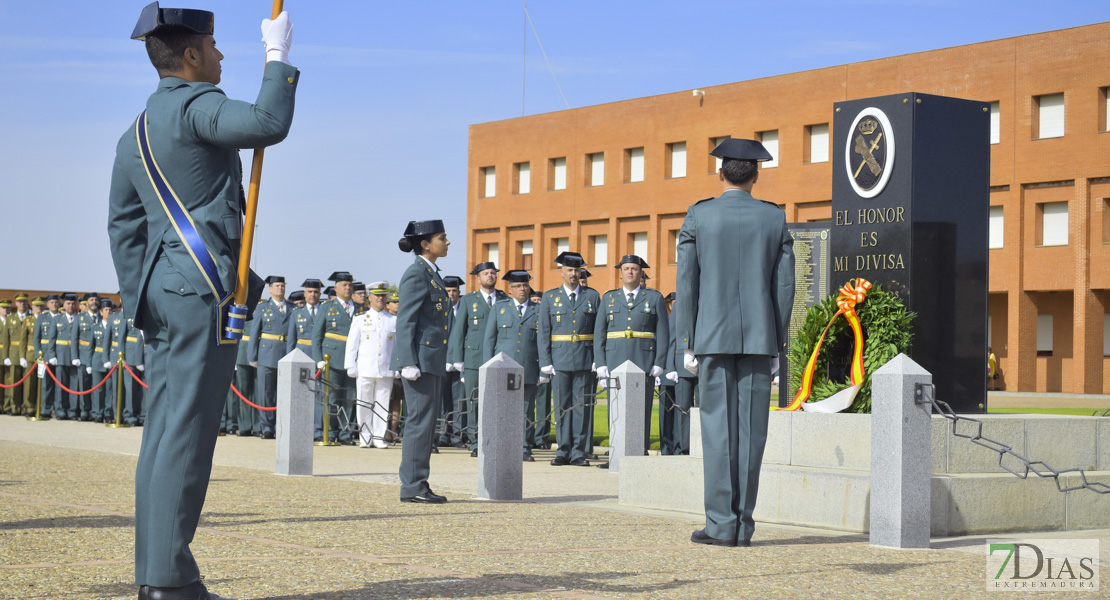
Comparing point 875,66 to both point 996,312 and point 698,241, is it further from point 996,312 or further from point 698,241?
point 698,241

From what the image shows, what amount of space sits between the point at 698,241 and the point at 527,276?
31.6 feet

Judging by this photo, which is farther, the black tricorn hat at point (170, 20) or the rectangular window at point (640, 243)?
the rectangular window at point (640, 243)

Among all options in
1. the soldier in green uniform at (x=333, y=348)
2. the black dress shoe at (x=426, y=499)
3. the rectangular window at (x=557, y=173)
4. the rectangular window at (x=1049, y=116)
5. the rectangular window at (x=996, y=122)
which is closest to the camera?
the black dress shoe at (x=426, y=499)

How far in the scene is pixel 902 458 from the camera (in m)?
7.11

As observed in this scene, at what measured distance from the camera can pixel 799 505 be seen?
27.1 feet

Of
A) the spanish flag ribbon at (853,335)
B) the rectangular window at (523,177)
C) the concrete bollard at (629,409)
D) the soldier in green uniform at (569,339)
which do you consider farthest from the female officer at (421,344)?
the rectangular window at (523,177)

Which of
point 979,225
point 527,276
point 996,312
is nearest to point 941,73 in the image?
point 996,312

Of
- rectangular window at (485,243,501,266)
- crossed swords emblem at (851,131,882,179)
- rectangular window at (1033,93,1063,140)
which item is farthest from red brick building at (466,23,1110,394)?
crossed swords emblem at (851,131,882,179)

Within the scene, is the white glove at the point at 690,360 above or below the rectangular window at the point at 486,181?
below

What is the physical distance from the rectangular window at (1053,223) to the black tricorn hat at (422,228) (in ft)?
110

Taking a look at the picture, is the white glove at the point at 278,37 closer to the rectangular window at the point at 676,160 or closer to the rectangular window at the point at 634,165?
the rectangular window at the point at 676,160

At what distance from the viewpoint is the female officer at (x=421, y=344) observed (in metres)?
9.42

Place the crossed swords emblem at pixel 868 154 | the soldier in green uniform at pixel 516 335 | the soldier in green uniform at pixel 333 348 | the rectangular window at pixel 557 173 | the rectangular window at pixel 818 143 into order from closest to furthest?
1. the crossed swords emblem at pixel 868 154
2. the soldier in green uniform at pixel 516 335
3. the soldier in green uniform at pixel 333 348
4. the rectangular window at pixel 818 143
5. the rectangular window at pixel 557 173

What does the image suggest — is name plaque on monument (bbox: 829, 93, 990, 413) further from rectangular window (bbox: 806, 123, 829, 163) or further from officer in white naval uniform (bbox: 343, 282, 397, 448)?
rectangular window (bbox: 806, 123, 829, 163)
